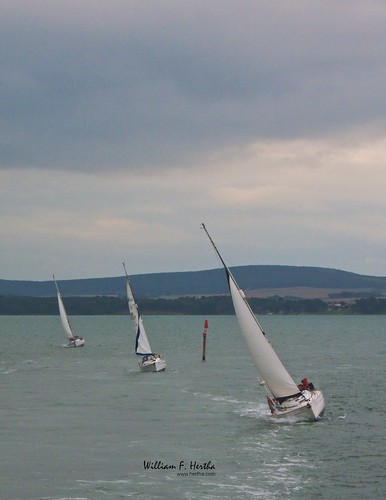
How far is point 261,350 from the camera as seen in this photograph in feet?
186

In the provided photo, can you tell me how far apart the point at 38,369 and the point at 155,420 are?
4480 centimetres

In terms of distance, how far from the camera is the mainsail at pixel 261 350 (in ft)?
183

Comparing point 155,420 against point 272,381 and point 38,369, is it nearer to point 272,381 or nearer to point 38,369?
point 272,381

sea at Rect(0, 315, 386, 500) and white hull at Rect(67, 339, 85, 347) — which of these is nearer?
sea at Rect(0, 315, 386, 500)

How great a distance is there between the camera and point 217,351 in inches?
5408

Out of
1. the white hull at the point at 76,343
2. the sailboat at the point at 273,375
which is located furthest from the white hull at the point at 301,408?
the white hull at the point at 76,343

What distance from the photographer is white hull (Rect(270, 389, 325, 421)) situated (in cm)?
5459

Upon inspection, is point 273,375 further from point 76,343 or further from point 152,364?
point 76,343

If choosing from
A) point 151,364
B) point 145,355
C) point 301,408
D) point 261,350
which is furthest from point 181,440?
point 145,355

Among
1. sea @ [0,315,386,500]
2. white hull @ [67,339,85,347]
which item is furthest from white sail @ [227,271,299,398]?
white hull @ [67,339,85,347]

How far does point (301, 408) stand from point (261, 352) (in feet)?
13.4

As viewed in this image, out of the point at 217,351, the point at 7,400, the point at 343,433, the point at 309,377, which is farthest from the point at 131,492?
the point at 217,351

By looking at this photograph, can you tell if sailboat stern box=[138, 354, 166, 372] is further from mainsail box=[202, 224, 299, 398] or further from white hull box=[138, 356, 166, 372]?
mainsail box=[202, 224, 299, 398]

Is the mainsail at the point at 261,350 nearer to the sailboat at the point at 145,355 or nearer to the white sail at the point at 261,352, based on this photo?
the white sail at the point at 261,352
